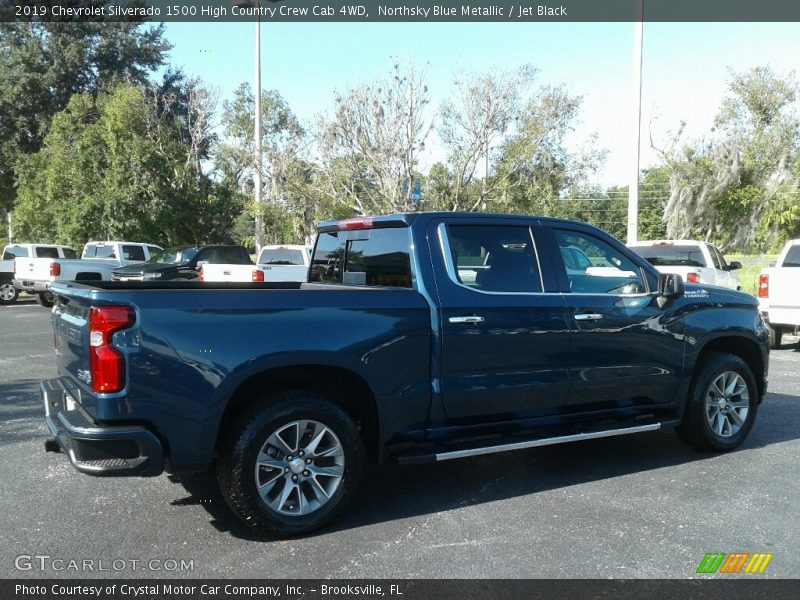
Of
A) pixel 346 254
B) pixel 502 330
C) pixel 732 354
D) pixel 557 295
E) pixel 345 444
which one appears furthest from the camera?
pixel 732 354

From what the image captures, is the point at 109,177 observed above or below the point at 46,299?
above

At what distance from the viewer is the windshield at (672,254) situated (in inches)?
533

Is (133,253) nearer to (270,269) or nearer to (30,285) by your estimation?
(30,285)

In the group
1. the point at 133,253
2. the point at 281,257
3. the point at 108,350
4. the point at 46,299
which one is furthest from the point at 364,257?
the point at 133,253

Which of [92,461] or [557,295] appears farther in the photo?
[557,295]

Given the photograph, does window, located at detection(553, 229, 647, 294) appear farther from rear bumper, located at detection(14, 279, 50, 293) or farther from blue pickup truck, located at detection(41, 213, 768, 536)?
rear bumper, located at detection(14, 279, 50, 293)

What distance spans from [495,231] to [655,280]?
1.43 m

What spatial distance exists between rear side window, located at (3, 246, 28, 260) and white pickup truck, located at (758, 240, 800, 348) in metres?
19.2

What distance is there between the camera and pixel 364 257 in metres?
5.21

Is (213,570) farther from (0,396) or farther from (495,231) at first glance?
(0,396)

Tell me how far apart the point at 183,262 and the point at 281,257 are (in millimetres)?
2872

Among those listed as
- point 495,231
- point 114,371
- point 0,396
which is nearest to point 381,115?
point 0,396

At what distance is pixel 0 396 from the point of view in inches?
301

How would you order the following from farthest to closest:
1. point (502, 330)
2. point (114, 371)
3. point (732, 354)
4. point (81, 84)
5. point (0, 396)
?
point (81, 84) → point (0, 396) → point (732, 354) → point (502, 330) → point (114, 371)
